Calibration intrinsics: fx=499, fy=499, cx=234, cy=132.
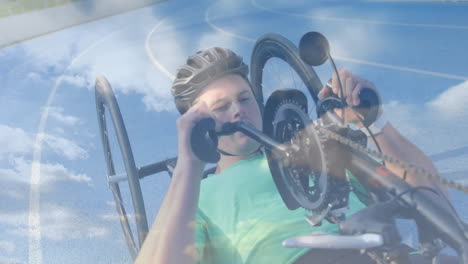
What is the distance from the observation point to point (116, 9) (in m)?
3.18

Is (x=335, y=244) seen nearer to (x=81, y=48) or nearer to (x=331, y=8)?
(x=331, y=8)

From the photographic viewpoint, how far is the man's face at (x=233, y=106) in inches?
47.3

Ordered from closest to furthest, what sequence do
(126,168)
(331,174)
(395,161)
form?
(395,161) → (331,174) → (126,168)

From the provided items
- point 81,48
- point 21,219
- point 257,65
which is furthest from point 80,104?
point 257,65

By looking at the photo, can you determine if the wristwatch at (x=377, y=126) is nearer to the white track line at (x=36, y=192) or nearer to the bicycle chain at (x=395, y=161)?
the bicycle chain at (x=395, y=161)

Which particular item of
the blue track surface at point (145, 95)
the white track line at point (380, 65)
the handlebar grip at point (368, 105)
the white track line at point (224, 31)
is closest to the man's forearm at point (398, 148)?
the handlebar grip at point (368, 105)

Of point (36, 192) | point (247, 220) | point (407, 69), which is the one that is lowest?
point (36, 192)

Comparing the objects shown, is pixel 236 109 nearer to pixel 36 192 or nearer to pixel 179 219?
pixel 179 219

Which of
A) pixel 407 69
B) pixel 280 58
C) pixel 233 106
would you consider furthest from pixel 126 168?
pixel 407 69

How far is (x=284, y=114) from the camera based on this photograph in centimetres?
107

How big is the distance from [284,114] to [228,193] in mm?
440

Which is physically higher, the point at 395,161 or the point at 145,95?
the point at 395,161

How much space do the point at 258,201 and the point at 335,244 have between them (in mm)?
646

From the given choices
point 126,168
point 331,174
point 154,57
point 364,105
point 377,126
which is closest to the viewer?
point 331,174
